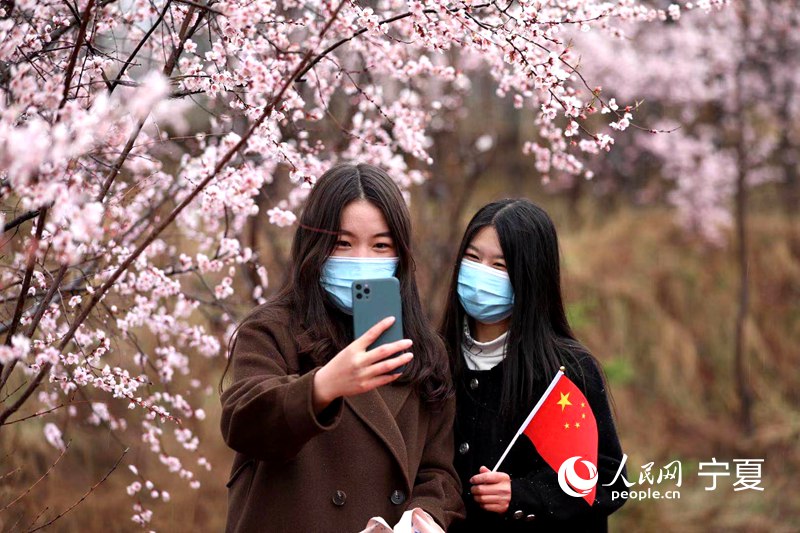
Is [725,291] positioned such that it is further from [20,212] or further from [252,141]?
[20,212]

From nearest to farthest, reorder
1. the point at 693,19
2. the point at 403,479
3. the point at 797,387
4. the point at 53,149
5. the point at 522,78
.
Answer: the point at 53,149
the point at 403,479
the point at 522,78
the point at 797,387
the point at 693,19

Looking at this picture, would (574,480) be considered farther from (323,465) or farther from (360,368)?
(360,368)

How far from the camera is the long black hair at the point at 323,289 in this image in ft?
7.59

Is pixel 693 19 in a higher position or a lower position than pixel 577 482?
higher

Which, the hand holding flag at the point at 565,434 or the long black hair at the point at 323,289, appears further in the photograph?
the hand holding flag at the point at 565,434

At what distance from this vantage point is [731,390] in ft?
25.2

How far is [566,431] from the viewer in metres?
2.53

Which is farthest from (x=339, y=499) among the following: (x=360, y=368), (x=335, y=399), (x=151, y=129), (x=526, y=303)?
(x=151, y=129)

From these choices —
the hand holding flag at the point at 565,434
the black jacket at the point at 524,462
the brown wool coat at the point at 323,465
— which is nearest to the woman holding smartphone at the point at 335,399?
the brown wool coat at the point at 323,465

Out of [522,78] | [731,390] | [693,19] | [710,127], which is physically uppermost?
[693,19]

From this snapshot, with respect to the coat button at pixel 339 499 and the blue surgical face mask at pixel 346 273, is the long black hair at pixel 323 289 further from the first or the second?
the coat button at pixel 339 499

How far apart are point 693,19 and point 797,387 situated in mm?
3899

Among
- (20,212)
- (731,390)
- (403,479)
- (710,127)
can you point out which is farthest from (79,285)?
(710,127)

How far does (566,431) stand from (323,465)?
746mm
